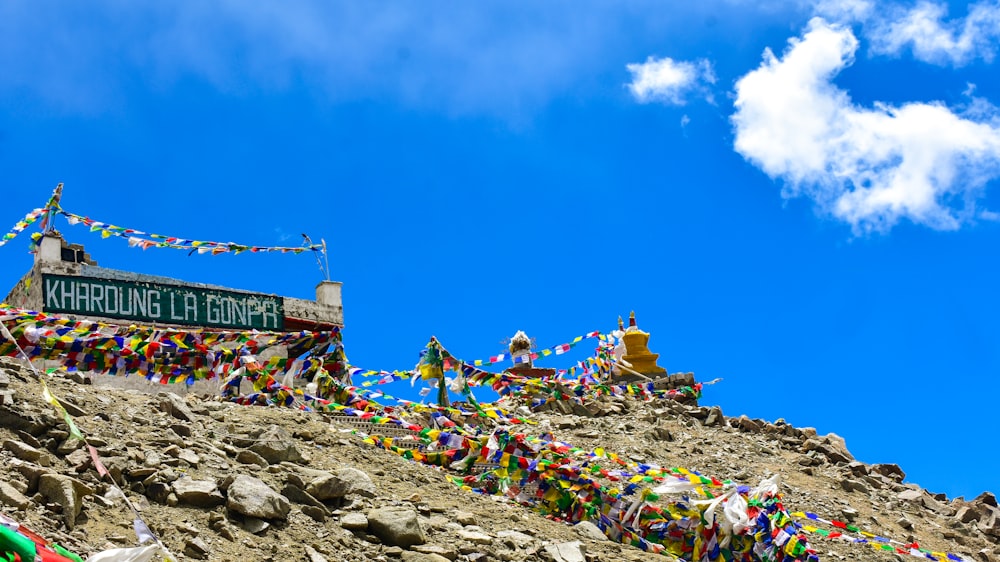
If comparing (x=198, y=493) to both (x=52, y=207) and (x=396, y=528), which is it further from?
(x=52, y=207)

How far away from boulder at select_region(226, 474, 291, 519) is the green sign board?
1432cm

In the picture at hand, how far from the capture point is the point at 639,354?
3023 cm

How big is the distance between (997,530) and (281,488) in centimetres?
1548

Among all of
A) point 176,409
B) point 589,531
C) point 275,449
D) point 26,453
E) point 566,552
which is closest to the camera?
point 26,453

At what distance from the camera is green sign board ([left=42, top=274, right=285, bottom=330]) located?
2413cm

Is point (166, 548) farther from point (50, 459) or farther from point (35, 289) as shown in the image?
point (35, 289)

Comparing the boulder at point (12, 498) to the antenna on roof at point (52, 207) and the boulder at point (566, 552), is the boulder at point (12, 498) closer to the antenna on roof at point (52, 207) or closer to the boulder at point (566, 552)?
the boulder at point (566, 552)

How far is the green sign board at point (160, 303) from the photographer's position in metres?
24.1

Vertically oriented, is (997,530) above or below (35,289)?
below

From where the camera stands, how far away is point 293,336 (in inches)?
808

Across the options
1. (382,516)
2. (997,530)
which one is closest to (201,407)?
(382,516)

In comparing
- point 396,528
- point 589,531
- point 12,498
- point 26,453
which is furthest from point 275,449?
point 589,531

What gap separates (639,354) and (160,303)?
41.1 ft

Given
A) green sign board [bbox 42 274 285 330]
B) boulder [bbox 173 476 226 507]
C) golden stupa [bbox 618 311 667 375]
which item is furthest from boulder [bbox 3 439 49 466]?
golden stupa [bbox 618 311 667 375]
